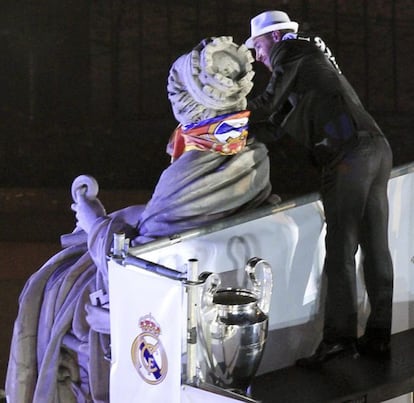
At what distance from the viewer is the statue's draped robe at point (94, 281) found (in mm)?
2840

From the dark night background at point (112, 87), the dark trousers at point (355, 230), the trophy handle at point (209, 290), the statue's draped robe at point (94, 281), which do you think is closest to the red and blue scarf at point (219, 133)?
the statue's draped robe at point (94, 281)

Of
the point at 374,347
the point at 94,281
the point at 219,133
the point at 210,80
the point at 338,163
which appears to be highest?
the point at 210,80

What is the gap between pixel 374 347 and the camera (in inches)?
120

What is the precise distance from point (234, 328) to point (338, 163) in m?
0.69

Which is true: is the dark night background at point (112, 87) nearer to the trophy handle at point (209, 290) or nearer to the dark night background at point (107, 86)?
the dark night background at point (107, 86)

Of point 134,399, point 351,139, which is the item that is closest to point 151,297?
point 134,399

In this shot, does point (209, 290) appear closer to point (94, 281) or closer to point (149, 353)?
point (149, 353)

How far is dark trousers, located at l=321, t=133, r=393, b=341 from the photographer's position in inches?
112

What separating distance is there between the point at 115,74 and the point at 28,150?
0.59 meters

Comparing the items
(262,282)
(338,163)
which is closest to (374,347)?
(262,282)

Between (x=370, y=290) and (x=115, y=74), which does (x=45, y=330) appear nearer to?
(x=370, y=290)

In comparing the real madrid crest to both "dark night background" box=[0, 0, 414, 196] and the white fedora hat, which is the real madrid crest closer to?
the white fedora hat

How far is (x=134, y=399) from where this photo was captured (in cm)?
251

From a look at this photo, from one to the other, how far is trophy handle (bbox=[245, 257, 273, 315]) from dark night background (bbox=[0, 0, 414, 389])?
61.2 inches
